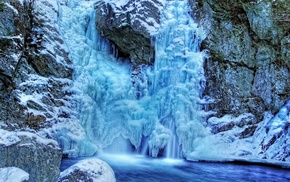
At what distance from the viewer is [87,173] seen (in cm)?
313

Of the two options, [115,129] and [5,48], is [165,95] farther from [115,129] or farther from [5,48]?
[5,48]

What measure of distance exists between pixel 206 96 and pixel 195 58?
1376mm

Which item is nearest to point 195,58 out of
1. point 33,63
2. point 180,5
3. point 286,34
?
point 180,5

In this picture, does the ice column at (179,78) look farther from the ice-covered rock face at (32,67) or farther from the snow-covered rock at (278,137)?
the ice-covered rock face at (32,67)

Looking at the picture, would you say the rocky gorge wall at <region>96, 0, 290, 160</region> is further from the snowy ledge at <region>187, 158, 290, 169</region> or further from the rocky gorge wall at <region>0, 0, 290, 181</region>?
the snowy ledge at <region>187, 158, 290, 169</region>

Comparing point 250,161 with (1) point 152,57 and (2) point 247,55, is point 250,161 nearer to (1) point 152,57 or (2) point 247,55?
(2) point 247,55

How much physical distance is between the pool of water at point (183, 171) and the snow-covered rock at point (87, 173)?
10.2ft

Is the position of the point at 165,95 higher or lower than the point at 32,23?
lower

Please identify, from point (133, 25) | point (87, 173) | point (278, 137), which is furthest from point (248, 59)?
point (87, 173)

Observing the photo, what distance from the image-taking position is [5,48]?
334 inches

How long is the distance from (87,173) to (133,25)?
824 centimetres

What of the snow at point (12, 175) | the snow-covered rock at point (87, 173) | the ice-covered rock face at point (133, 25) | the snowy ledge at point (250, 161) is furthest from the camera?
the ice-covered rock face at point (133, 25)

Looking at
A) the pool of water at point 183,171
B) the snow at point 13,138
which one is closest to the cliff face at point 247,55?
the pool of water at point 183,171

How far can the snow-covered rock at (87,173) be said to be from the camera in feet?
10.1
